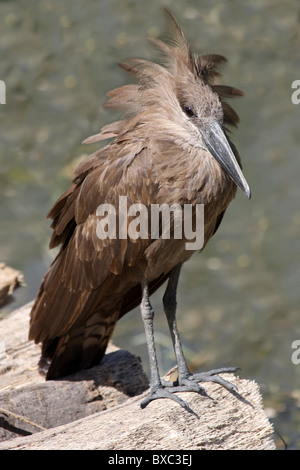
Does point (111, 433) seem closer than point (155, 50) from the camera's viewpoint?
Yes

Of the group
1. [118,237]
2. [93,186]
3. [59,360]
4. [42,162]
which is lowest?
[59,360]

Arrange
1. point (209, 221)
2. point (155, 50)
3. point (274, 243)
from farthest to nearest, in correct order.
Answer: point (274, 243), point (155, 50), point (209, 221)

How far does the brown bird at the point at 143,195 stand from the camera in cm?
436

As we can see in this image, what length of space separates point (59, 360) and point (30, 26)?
485cm

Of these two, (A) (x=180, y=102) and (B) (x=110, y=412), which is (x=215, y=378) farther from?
(A) (x=180, y=102)

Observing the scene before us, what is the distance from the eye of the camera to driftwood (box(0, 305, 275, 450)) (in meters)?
3.84

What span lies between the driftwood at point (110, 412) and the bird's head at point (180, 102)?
1.27 metres

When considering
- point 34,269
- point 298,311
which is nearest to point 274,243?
point 298,311

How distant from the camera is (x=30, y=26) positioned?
848 cm

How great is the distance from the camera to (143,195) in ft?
14.2

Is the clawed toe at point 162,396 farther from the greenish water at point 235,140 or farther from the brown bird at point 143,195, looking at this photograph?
the greenish water at point 235,140

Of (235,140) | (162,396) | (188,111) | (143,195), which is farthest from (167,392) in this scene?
(235,140)

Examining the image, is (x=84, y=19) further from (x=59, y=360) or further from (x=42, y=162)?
(x=59, y=360)

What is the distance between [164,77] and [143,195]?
0.84 meters
